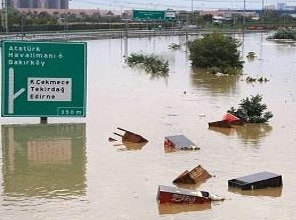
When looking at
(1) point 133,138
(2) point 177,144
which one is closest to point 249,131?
(2) point 177,144

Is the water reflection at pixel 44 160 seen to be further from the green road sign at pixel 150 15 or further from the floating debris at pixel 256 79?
the green road sign at pixel 150 15

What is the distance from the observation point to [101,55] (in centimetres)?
5478

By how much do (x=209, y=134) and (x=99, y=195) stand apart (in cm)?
698

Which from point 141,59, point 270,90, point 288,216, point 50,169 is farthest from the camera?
point 141,59

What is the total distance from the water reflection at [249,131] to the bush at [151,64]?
18.8 meters

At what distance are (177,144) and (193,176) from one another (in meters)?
3.33

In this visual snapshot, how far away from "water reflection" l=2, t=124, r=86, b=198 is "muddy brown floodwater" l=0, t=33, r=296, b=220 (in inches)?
0.8

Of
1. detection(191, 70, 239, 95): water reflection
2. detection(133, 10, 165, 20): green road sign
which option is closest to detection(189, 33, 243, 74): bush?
detection(191, 70, 239, 95): water reflection

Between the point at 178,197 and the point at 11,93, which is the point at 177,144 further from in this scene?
Result: the point at 178,197

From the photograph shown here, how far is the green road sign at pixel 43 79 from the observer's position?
18.2 metres

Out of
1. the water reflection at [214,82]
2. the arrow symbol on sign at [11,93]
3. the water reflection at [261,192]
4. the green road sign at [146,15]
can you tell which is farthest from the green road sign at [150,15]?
the water reflection at [261,192]

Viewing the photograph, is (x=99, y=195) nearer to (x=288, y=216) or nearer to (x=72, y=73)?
(x=288, y=216)

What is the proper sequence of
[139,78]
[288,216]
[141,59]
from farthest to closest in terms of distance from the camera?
[141,59]
[139,78]
[288,216]

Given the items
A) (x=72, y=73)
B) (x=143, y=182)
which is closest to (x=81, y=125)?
(x=72, y=73)
